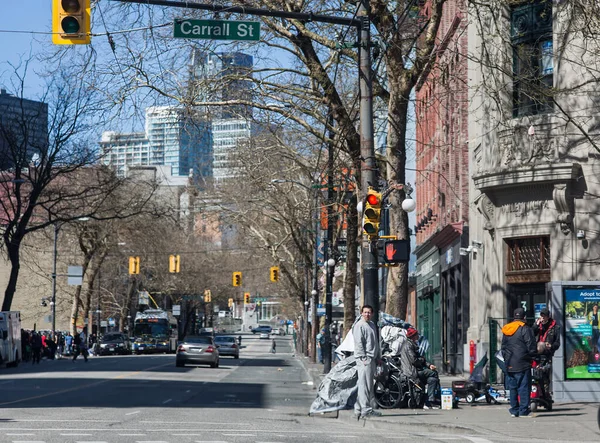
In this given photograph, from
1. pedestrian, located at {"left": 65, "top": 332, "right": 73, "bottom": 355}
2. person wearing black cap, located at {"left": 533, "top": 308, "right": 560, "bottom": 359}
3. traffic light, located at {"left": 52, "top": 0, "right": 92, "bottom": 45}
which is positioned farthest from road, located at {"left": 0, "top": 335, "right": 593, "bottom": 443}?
pedestrian, located at {"left": 65, "top": 332, "right": 73, "bottom": 355}

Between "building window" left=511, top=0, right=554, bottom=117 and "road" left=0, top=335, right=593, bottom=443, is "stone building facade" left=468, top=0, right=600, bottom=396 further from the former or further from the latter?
"road" left=0, top=335, right=593, bottom=443

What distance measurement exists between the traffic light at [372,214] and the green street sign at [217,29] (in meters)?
3.83

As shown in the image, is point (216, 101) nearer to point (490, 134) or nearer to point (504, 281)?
point (490, 134)

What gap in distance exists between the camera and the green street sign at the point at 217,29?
17.3 metres

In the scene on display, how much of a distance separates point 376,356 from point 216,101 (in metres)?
11.2

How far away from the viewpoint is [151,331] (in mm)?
77562

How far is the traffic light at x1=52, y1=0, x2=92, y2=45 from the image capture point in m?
15.1

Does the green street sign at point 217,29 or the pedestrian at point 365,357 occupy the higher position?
the green street sign at point 217,29

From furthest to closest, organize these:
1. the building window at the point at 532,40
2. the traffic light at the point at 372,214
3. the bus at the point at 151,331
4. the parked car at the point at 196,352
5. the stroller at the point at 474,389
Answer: the bus at the point at 151,331 < the parked car at the point at 196,352 < the building window at the point at 532,40 < the stroller at the point at 474,389 < the traffic light at the point at 372,214

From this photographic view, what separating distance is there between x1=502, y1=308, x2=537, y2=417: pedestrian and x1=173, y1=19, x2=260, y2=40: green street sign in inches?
266

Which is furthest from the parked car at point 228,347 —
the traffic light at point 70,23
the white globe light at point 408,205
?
the traffic light at point 70,23

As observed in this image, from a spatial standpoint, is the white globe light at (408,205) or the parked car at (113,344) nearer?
the white globe light at (408,205)

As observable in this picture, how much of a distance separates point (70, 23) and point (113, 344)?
59023mm

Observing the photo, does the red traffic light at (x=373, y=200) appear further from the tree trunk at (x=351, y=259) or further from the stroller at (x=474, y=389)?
the tree trunk at (x=351, y=259)
